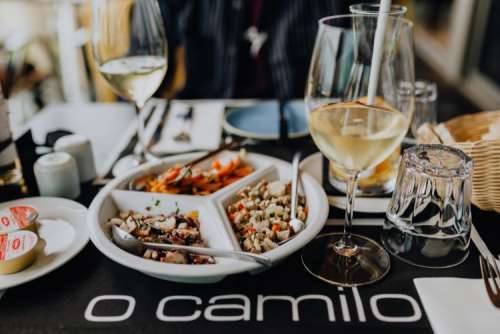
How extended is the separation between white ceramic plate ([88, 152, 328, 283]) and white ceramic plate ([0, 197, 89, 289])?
2.4 inches

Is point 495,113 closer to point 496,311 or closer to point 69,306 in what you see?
point 496,311

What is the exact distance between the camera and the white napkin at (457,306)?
2.19ft

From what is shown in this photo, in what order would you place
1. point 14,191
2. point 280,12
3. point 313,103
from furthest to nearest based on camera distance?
1. point 280,12
2. point 14,191
3. point 313,103

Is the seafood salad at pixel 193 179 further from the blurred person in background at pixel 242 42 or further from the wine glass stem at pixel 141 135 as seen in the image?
the blurred person in background at pixel 242 42

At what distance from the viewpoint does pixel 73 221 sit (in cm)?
92

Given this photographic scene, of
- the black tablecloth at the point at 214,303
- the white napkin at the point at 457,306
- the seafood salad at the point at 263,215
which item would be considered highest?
the seafood salad at the point at 263,215

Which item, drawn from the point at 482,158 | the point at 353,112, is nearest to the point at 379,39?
the point at 353,112

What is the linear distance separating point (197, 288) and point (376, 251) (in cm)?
32

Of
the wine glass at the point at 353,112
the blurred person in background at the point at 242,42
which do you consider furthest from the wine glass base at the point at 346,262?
the blurred person in background at the point at 242,42

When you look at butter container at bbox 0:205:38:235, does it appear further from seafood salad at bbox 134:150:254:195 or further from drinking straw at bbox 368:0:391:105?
drinking straw at bbox 368:0:391:105

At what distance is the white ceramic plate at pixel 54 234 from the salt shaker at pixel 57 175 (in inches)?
1.3

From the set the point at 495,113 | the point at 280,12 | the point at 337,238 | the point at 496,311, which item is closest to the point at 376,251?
the point at 337,238

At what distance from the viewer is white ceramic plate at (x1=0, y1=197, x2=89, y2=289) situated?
0.76 metres

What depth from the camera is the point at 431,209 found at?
0.87m
